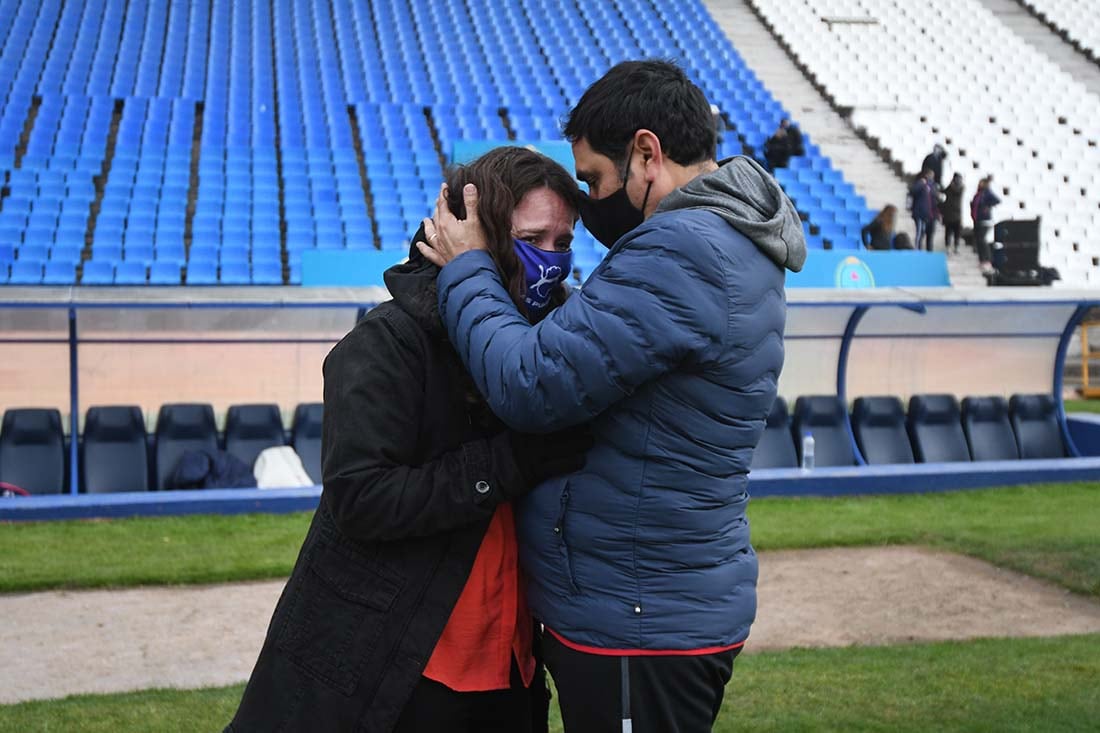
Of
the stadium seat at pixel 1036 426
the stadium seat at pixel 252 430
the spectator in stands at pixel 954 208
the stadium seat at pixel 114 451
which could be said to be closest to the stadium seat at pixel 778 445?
the stadium seat at pixel 1036 426

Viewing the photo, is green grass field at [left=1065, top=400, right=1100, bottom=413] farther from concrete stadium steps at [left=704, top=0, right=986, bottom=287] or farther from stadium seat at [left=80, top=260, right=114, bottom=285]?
stadium seat at [left=80, top=260, right=114, bottom=285]

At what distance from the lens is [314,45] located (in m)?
27.2

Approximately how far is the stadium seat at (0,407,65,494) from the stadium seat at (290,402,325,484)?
2.12 meters

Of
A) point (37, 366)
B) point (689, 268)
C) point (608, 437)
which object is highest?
point (689, 268)

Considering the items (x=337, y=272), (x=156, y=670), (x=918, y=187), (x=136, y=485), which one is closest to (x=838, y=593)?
(x=156, y=670)

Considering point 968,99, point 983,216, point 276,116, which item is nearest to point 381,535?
point 983,216

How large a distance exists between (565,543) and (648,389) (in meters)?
0.35

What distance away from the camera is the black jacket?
7.52 feet

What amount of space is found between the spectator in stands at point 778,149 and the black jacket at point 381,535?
21.4m

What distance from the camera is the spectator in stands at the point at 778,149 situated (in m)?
22.9

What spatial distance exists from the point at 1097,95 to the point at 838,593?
25.2 m

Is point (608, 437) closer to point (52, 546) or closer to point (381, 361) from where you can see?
point (381, 361)

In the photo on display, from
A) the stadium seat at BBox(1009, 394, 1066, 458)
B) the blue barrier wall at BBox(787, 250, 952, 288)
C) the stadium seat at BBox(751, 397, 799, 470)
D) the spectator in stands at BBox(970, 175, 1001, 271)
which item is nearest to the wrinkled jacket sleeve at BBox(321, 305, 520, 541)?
the stadium seat at BBox(751, 397, 799, 470)

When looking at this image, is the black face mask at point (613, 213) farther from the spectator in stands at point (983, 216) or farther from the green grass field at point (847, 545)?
the spectator in stands at point (983, 216)
